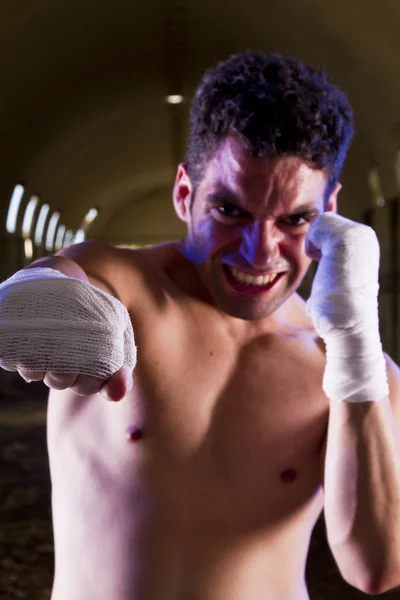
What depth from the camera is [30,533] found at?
593 centimetres

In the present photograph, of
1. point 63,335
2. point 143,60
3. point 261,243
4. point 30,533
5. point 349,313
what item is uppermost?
point 63,335

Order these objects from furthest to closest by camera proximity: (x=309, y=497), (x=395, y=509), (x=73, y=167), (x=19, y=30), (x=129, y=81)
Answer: (x=73, y=167)
(x=129, y=81)
(x=19, y=30)
(x=309, y=497)
(x=395, y=509)

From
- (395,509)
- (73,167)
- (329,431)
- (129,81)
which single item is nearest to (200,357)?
(329,431)

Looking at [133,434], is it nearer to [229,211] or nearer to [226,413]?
[226,413]

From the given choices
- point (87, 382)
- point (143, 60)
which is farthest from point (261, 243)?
point (143, 60)

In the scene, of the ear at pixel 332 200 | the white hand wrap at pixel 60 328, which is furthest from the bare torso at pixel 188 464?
the white hand wrap at pixel 60 328

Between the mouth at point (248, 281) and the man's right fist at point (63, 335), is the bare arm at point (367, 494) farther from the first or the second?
the man's right fist at point (63, 335)

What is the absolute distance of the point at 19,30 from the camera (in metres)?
5.73

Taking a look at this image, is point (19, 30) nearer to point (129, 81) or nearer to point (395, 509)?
point (129, 81)

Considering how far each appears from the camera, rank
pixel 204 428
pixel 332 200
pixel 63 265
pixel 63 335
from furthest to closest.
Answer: pixel 332 200 < pixel 204 428 < pixel 63 265 < pixel 63 335

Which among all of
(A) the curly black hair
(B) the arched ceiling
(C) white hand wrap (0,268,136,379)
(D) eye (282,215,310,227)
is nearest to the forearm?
(D) eye (282,215,310,227)

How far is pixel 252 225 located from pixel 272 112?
25 centimetres

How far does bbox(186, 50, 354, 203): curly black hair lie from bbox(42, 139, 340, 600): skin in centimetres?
4

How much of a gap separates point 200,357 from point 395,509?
22.3 inches
